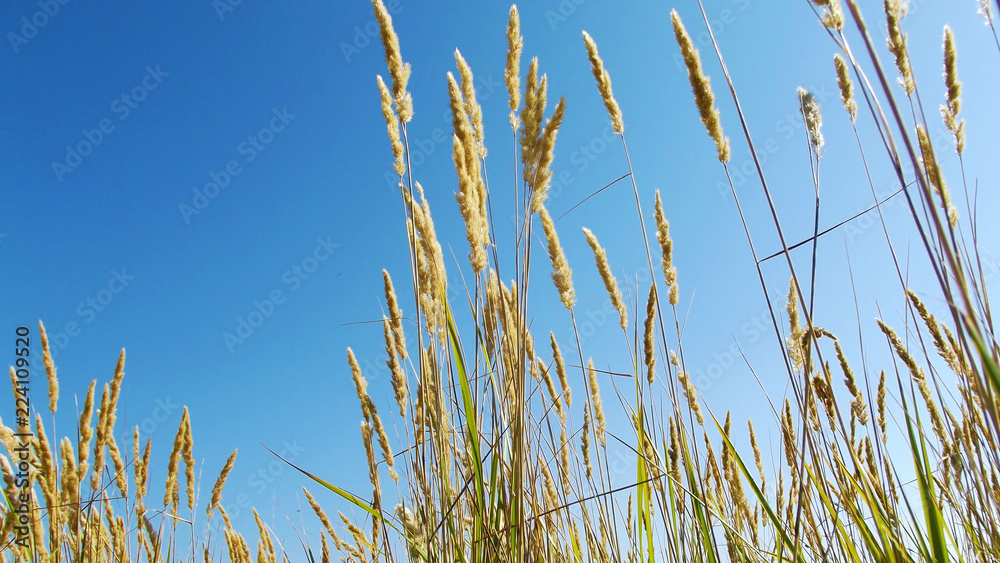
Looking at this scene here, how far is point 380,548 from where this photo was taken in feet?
6.75

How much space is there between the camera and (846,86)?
1.36 m

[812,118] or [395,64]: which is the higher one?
[395,64]

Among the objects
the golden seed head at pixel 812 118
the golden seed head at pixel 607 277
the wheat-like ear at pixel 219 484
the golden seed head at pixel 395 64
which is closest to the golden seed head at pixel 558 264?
the golden seed head at pixel 607 277

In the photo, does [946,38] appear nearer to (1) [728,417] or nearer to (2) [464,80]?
(2) [464,80]

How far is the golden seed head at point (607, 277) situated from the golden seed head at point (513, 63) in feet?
2.10

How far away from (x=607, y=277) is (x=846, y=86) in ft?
2.94

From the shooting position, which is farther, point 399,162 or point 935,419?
point 935,419

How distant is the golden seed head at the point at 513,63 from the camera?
1.45m

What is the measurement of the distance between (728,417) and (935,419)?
0.64 metres

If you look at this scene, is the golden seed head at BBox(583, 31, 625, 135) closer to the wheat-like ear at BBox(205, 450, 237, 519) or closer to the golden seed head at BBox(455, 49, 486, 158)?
the golden seed head at BBox(455, 49, 486, 158)

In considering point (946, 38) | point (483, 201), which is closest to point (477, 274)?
point (483, 201)

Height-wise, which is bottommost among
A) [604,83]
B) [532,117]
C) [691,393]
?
[691,393]

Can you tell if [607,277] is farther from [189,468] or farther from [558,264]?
[189,468]

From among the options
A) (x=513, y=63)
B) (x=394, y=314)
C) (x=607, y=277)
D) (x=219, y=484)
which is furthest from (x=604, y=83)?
(x=219, y=484)
